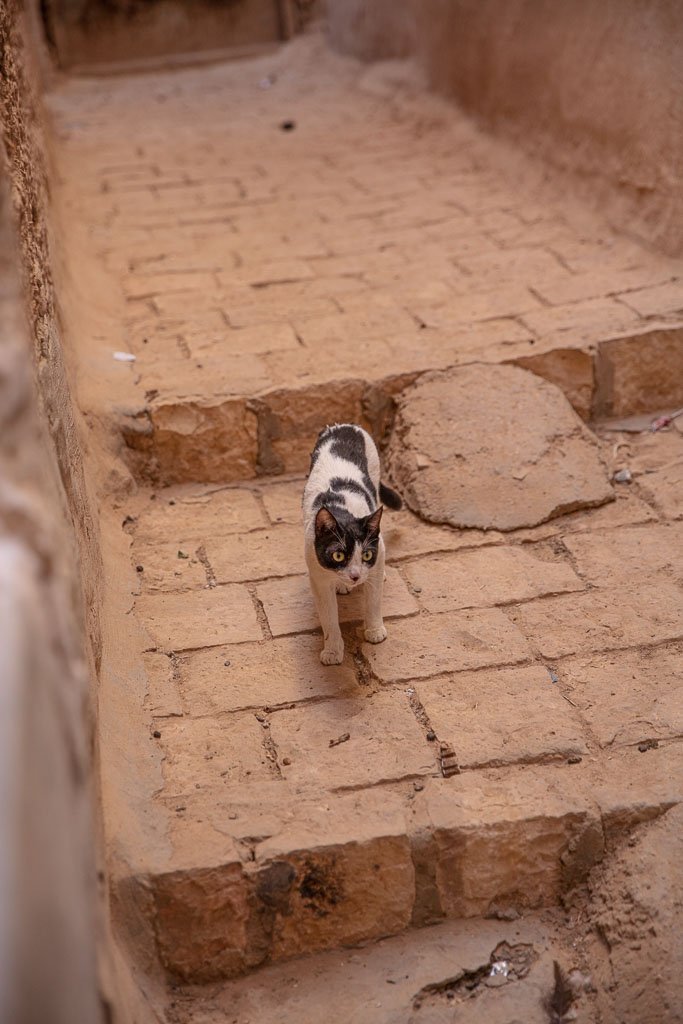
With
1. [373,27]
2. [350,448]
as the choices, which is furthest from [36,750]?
[373,27]

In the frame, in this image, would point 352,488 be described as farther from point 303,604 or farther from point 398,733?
point 398,733

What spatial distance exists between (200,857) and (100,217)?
4.89 metres

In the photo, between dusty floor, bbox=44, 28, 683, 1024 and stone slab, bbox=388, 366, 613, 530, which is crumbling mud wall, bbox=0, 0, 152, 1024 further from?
stone slab, bbox=388, 366, 613, 530

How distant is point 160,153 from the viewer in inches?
315

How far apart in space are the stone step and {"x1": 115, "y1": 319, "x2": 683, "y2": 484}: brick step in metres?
2.21

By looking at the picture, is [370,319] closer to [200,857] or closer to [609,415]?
[609,415]

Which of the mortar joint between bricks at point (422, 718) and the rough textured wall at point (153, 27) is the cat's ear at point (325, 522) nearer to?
the mortar joint between bricks at point (422, 718)

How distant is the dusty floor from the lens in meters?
2.75

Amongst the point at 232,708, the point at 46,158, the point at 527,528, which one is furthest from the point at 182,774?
the point at 46,158

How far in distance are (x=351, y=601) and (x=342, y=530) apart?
0.59 m

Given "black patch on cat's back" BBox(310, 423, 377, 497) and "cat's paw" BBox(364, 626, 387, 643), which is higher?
"black patch on cat's back" BBox(310, 423, 377, 497)

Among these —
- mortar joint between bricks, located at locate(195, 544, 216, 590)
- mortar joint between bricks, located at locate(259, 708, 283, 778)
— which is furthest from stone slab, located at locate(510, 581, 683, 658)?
mortar joint between bricks, located at locate(195, 544, 216, 590)

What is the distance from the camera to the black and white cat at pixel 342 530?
3152mm

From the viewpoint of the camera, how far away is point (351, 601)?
366 cm
